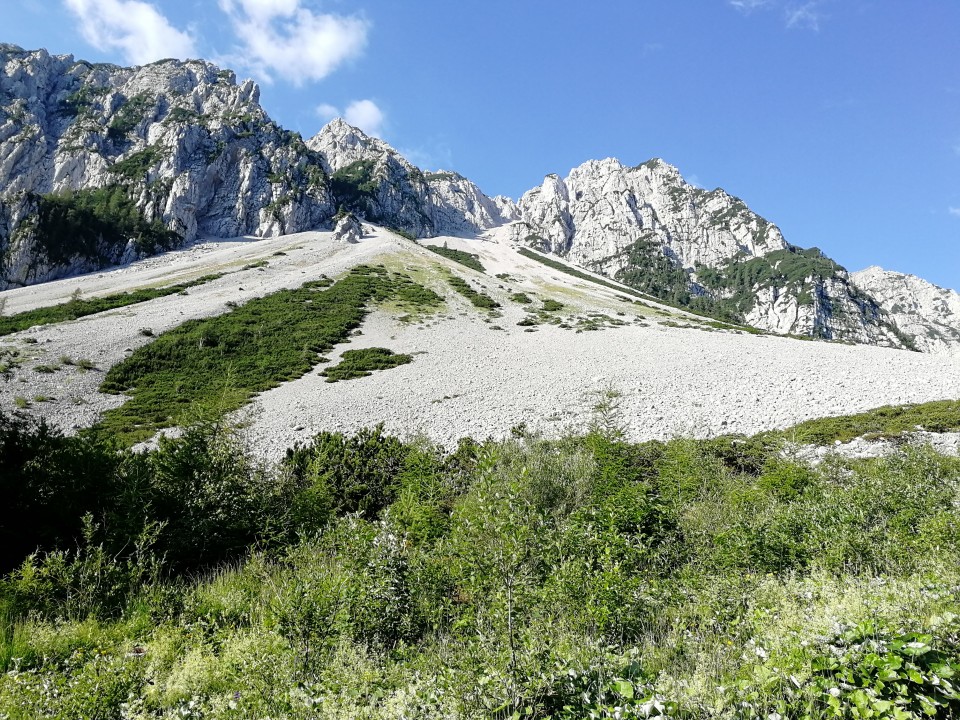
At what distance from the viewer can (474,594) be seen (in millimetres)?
6898

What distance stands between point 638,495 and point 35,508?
13.1 metres

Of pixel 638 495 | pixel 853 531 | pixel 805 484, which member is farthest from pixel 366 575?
pixel 805 484

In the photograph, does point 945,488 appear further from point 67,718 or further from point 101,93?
point 101,93

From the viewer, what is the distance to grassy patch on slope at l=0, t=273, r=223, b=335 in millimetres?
39347

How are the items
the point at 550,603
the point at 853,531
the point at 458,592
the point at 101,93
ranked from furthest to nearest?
the point at 101,93
the point at 853,531
the point at 458,592
the point at 550,603

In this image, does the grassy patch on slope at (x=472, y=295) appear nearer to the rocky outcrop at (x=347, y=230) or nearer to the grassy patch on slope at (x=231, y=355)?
the grassy patch on slope at (x=231, y=355)

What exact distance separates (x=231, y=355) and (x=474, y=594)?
123 ft

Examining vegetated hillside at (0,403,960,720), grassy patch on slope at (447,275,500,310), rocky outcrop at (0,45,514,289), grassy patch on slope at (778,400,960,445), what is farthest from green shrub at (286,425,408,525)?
rocky outcrop at (0,45,514,289)

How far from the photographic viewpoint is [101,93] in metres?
148

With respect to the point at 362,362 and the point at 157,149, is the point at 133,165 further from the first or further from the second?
the point at 362,362

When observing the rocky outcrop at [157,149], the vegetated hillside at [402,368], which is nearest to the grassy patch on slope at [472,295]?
the vegetated hillside at [402,368]

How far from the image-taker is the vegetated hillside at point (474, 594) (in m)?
4.35

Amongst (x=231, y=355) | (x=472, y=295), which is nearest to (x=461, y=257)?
(x=472, y=295)

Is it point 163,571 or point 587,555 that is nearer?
point 587,555
